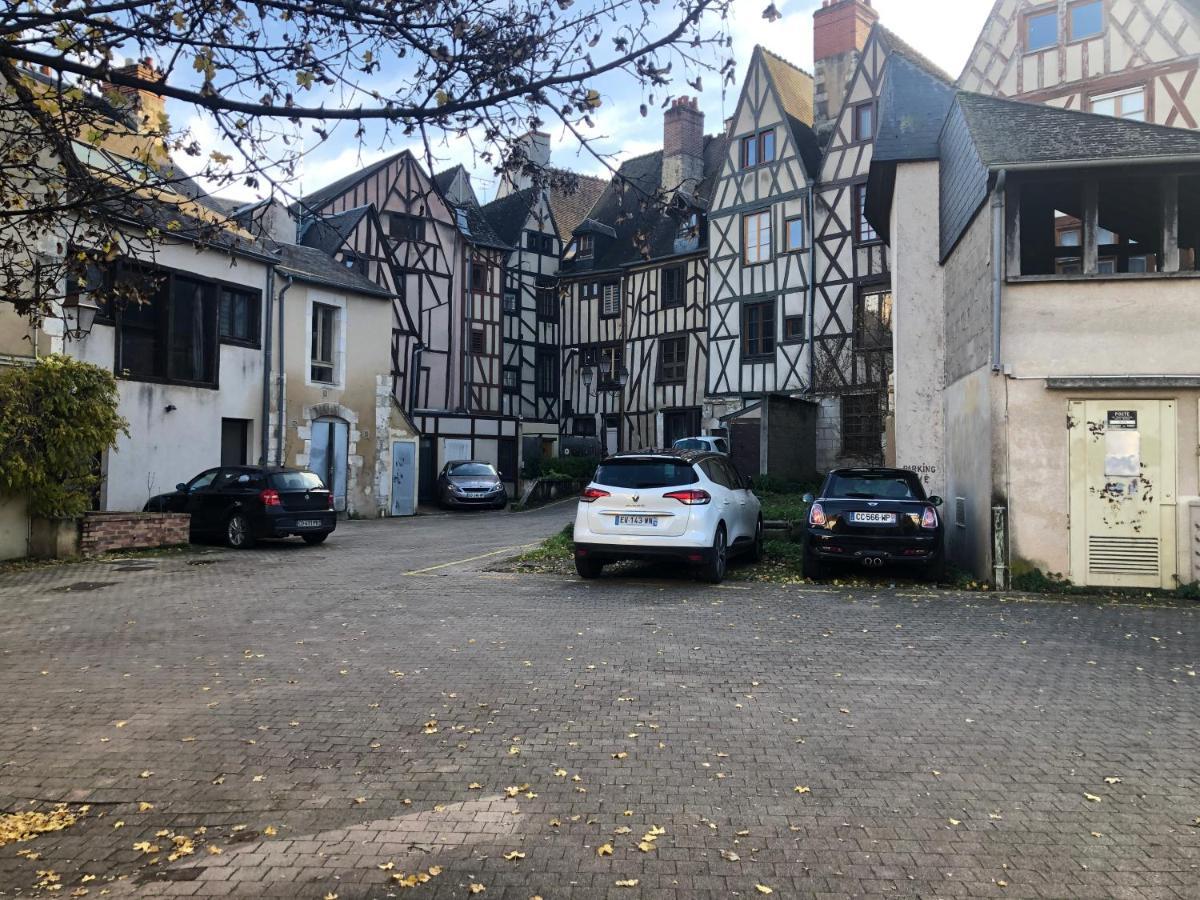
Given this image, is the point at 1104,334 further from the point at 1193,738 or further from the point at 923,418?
the point at 1193,738

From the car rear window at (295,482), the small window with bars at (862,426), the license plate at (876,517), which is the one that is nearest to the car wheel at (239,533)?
the car rear window at (295,482)

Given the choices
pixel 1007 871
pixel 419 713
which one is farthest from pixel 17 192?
pixel 1007 871

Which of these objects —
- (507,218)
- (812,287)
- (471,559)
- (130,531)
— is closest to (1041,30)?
(812,287)

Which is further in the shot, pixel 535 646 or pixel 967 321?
pixel 967 321

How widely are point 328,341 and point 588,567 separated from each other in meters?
14.6

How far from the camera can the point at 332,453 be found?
24.0 meters

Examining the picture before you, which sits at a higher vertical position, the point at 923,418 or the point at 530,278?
the point at 530,278

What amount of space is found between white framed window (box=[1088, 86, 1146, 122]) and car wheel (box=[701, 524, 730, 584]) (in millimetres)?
16309

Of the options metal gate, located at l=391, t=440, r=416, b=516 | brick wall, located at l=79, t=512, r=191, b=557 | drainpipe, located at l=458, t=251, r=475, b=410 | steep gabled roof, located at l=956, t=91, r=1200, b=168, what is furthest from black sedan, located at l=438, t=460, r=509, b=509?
steep gabled roof, located at l=956, t=91, r=1200, b=168

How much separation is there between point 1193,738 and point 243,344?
792 inches

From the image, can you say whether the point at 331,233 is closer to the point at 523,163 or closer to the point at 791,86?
the point at 791,86

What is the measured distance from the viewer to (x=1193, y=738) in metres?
5.29

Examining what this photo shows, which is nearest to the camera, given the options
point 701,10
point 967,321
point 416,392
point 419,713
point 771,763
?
point 701,10

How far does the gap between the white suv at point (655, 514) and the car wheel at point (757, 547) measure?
1.89 meters
